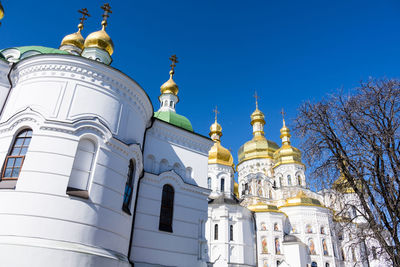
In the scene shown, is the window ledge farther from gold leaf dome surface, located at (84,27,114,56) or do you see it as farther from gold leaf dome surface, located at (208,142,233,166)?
gold leaf dome surface, located at (208,142,233,166)

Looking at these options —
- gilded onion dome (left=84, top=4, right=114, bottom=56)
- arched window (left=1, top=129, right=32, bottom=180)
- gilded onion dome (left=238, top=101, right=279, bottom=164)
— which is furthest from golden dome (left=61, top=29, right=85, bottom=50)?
gilded onion dome (left=238, top=101, right=279, bottom=164)

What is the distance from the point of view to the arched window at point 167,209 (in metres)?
11.8

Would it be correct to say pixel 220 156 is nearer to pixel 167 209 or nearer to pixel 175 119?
pixel 175 119

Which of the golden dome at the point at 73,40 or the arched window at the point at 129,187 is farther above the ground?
the golden dome at the point at 73,40

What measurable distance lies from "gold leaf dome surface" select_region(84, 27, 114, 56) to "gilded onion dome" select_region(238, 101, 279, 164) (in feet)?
93.4

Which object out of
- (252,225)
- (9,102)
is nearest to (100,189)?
(9,102)

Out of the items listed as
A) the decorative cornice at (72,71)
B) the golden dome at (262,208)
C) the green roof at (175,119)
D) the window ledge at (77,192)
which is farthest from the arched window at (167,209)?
the golden dome at (262,208)

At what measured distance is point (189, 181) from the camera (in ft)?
44.0

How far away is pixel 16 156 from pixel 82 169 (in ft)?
6.34

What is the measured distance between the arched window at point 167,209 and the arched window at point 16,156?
543 centimetres

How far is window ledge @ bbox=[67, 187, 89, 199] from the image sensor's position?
8.38 meters

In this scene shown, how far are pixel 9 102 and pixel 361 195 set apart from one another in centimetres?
1122

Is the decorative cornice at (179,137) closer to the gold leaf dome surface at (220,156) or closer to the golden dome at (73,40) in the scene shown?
the golden dome at (73,40)

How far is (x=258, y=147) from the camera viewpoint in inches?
1602
